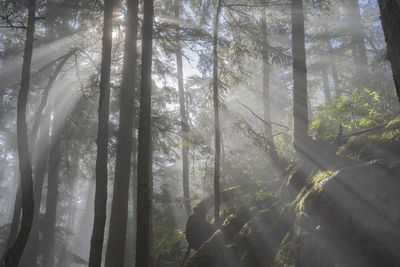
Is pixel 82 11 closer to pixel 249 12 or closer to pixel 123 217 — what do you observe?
pixel 249 12

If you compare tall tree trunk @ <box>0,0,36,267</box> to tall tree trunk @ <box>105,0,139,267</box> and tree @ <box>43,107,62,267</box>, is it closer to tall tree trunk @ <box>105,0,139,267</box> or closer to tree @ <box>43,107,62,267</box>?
tall tree trunk @ <box>105,0,139,267</box>

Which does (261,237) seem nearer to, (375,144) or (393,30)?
(375,144)

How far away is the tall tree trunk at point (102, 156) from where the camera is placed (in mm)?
6344

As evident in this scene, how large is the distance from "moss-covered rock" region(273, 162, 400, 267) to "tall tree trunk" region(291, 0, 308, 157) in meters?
2.54

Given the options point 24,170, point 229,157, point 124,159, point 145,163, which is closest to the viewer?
point 145,163

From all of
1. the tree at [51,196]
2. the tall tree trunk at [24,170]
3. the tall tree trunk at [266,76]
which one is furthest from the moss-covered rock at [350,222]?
the tree at [51,196]

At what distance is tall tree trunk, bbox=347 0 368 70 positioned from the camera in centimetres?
1778

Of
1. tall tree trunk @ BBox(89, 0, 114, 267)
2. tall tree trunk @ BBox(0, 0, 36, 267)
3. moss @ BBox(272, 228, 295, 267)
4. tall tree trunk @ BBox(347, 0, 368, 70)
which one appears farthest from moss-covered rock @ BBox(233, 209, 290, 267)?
tall tree trunk @ BBox(347, 0, 368, 70)

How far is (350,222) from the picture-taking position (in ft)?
15.8

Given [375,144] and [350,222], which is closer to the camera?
[350,222]

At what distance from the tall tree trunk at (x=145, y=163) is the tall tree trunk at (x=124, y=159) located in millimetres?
1591

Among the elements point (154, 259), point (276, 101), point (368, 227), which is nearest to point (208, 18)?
point (368, 227)

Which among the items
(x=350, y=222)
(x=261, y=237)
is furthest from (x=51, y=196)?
(x=350, y=222)

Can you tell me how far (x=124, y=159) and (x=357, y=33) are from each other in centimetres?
1959
